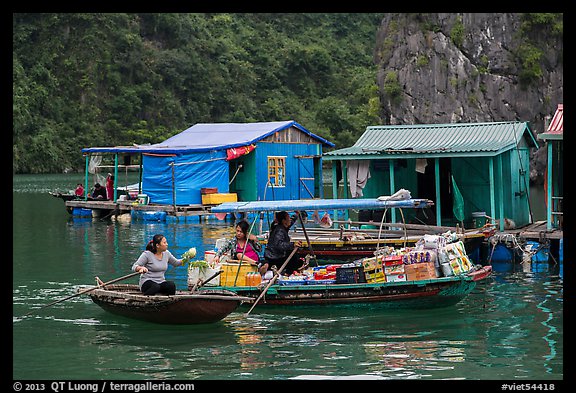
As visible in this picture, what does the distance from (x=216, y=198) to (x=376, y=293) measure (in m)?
19.2

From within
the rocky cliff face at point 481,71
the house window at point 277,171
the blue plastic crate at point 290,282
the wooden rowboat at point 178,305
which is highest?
the rocky cliff face at point 481,71

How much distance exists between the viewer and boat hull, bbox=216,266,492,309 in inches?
632

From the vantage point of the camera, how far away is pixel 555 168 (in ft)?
75.8

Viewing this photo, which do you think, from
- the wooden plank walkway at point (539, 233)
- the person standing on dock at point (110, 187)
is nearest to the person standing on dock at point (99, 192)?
the person standing on dock at point (110, 187)

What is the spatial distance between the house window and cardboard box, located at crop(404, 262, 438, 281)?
67.9 feet

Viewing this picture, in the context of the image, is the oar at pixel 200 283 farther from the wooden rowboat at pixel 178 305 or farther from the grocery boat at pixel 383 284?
the grocery boat at pixel 383 284

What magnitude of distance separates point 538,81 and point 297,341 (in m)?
41.9

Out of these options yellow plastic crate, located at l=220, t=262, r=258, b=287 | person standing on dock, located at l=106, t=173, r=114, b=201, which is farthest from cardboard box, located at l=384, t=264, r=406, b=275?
person standing on dock, located at l=106, t=173, r=114, b=201

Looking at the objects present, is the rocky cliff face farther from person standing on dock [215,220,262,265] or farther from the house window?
person standing on dock [215,220,262,265]

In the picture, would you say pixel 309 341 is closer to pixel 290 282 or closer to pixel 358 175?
pixel 290 282

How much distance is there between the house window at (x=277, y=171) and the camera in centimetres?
3688

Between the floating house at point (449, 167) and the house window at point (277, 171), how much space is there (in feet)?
34.2
